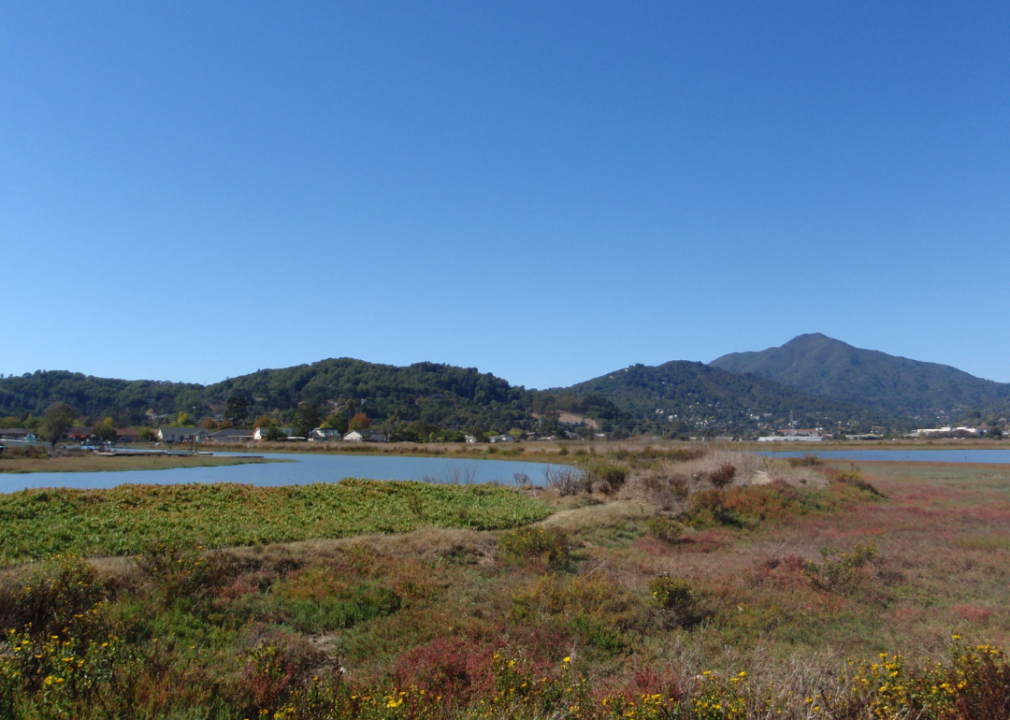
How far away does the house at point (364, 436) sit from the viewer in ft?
346

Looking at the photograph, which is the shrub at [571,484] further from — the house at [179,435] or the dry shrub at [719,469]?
the house at [179,435]

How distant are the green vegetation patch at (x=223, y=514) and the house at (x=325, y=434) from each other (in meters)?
88.8

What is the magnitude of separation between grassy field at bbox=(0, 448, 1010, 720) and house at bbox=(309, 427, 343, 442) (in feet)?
302

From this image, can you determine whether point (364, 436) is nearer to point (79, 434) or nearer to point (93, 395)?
point (79, 434)

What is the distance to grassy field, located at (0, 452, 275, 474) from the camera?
143 feet

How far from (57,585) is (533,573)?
26.8 feet

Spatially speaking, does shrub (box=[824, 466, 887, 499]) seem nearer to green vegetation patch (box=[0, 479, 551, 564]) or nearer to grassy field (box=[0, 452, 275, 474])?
green vegetation patch (box=[0, 479, 551, 564])

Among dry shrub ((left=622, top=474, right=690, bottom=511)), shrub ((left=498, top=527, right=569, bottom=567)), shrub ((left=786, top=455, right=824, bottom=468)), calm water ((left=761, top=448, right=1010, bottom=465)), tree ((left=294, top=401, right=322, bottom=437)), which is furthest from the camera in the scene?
tree ((left=294, top=401, right=322, bottom=437))

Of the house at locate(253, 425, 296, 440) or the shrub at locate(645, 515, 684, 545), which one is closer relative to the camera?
the shrub at locate(645, 515, 684, 545)

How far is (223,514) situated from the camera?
649 inches

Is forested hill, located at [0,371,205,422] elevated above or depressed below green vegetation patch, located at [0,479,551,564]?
above

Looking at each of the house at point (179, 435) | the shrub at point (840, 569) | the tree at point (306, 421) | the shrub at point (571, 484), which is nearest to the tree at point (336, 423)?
the tree at point (306, 421)

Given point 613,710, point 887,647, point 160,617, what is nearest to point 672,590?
point 887,647

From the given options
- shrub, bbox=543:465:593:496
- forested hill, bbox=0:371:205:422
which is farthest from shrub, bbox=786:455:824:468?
forested hill, bbox=0:371:205:422
